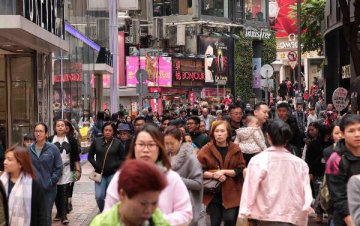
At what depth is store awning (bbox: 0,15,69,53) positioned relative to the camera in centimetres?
1497

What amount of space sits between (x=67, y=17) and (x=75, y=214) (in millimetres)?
12403

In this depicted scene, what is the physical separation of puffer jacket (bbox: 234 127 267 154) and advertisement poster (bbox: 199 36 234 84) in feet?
177

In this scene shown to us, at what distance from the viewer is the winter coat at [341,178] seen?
23.1 feet

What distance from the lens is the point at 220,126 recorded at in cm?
984

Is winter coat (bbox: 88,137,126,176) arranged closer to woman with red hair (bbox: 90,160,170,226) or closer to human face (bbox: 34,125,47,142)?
human face (bbox: 34,125,47,142)

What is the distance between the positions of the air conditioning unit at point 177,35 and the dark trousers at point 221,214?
53.9 metres

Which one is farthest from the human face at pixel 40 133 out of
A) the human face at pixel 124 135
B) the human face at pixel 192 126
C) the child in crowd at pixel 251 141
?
the human face at pixel 192 126

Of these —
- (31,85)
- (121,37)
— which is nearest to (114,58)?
(31,85)

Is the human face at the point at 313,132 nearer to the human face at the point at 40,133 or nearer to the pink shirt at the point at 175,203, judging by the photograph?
the human face at the point at 40,133

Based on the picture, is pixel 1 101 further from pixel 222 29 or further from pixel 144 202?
pixel 222 29

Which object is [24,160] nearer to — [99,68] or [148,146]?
[148,146]

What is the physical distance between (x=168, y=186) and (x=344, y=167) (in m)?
2.05

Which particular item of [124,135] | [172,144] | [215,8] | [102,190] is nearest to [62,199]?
[124,135]

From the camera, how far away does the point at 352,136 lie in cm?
705
